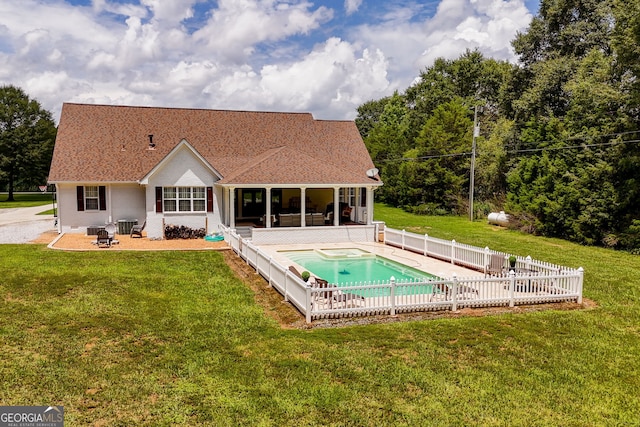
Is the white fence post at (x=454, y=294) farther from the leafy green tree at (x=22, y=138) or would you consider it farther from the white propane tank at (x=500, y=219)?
the leafy green tree at (x=22, y=138)

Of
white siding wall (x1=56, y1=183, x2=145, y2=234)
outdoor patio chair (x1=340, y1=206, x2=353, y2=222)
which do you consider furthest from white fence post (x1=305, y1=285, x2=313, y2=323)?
white siding wall (x1=56, y1=183, x2=145, y2=234)

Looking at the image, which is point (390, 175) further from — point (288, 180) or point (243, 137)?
point (288, 180)

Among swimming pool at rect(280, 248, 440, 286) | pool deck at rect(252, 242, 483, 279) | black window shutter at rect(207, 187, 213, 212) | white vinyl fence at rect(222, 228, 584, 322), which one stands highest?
black window shutter at rect(207, 187, 213, 212)

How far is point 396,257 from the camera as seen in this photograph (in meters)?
20.3

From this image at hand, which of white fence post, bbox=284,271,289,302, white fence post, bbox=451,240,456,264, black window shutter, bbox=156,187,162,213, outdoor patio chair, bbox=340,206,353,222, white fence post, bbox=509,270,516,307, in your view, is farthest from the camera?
outdoor patio chair, bbox=340,206,353,222

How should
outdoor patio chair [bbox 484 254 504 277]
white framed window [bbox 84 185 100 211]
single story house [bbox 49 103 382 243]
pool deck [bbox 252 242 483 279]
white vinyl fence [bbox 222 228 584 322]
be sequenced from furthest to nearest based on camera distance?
white framed window [bbox 84 185 100 211] → single story house [bbox 49 103 382 243] → pool deck [bbox 252 242 483 279] → outdoor patio chair [bbox 484 254 504 277] → white vinyl fence [bbox 222 228 584 322]

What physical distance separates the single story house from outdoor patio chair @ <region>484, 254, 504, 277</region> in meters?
10.1

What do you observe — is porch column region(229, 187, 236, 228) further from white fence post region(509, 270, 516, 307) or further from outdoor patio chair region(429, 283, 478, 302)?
white fence post region(509, 270, 516, 307)

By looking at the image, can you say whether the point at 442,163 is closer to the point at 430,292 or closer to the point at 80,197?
the point at 80,197

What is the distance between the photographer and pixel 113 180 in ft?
→ 83.0

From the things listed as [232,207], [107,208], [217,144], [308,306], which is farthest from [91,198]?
[308,306]

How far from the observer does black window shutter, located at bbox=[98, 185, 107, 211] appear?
25766mm

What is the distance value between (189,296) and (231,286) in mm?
1575

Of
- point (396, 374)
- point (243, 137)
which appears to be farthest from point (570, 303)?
point (243, 137)
